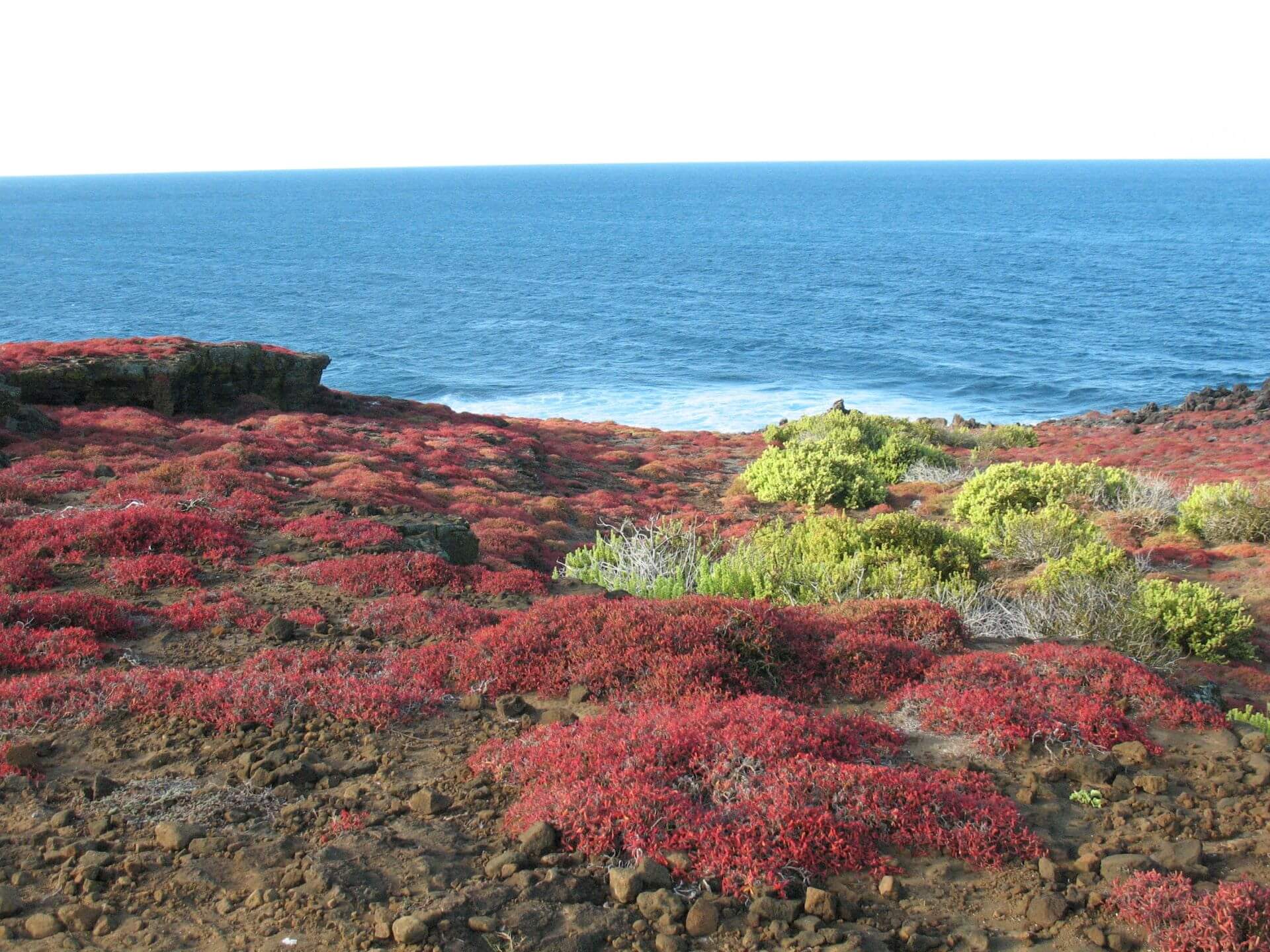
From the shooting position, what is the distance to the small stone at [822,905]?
15.7 feet

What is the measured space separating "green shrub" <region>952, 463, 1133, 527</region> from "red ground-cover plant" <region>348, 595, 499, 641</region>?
10.9 meters

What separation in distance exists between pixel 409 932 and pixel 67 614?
20.4 feet

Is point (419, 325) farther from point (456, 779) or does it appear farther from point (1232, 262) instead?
point (1232, 262)

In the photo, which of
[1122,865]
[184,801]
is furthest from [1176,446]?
[184,801]

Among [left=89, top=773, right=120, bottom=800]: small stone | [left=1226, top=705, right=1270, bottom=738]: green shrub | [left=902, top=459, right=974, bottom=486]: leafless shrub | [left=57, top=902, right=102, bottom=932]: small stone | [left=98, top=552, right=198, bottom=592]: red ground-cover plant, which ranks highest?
[left=57, top=902, right=102, bottom=932]: small stone

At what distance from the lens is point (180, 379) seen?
25.6 meters

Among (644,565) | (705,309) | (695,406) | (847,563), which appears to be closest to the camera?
(847,563)

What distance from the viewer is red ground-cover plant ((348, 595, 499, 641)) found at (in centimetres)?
903

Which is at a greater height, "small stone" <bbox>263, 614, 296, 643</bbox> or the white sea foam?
"small stone" <bbox>263, 614, 296, 643</bbox>

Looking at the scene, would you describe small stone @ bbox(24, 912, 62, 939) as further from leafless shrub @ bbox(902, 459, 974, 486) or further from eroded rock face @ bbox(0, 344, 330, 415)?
leafless shrub @ bbox(902, 459, 974, 486)

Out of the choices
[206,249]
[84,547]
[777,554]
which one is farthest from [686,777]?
[206,249]

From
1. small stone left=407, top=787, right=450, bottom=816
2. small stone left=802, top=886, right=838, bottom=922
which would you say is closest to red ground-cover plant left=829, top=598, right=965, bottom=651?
small stone left=802, top=886, right=838, bottom=922

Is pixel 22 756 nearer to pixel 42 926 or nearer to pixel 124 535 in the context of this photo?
pixel 42 926

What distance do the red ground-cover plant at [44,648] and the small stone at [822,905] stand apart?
6.44 meters
